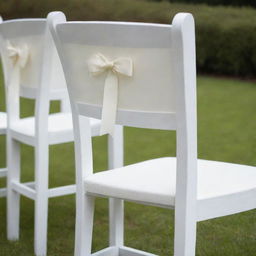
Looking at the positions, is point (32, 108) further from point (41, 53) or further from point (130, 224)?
point (41, 53)

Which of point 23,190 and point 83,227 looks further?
point 23,190

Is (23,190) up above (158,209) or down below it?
above

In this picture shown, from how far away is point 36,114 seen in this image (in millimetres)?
3279

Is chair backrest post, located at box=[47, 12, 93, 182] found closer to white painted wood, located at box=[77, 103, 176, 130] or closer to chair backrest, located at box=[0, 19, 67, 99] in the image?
white painted wood, located at box=[77, 103, 176, 130]

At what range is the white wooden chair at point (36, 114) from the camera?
3.28 m

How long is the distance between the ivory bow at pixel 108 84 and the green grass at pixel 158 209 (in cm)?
127

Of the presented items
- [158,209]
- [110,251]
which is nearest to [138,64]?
[110,251]

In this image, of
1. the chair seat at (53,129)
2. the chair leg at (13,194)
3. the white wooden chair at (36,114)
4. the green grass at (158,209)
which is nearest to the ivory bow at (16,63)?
the white wooden chair at (36,114)

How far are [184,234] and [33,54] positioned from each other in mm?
1487

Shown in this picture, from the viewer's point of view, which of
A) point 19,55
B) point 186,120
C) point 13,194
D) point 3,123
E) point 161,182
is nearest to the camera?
point 186,120

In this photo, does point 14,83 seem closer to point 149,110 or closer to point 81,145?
point 81,145

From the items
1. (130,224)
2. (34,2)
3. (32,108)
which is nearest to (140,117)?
(130,224)

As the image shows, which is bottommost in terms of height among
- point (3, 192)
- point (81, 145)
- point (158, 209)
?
point (158, 209)

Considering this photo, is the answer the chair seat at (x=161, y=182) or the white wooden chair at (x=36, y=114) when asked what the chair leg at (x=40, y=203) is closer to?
the white wooden chair at (x=36, y=114)
